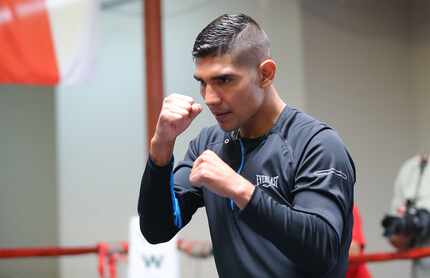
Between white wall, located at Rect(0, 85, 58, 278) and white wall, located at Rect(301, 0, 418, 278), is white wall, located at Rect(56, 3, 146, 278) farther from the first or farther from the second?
white wall, located at Rect(301, 0, 418, 278)

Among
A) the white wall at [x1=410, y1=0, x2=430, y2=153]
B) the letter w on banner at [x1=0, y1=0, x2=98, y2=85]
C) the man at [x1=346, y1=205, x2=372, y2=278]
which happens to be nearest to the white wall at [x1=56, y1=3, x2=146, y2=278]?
the letter w on banner at [x1=0, y1=0, x2=98, y2=85]

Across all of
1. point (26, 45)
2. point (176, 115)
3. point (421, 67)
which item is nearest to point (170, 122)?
point (176, 115)

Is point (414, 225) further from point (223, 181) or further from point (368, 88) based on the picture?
point (223, 181)

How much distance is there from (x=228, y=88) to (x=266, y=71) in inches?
4.0

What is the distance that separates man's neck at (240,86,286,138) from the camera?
150 centimetres

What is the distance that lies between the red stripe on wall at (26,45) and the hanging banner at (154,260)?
91 cm

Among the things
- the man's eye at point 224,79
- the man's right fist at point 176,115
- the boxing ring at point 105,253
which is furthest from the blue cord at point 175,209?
the boxing ring at point 105,253

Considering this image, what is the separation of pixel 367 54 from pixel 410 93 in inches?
21.5

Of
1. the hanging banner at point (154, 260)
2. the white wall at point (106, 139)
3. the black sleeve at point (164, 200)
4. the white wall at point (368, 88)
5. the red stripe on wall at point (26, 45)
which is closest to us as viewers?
the black sleeve at point (164, 200)

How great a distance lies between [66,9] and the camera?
369 centimetres

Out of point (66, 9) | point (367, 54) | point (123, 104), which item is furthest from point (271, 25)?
point (66, 9)

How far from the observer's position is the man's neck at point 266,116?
4.92 feet

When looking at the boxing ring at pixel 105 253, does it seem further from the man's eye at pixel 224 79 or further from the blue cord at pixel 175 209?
the man's eye at pixel 224 79

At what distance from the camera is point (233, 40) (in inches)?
56.1
